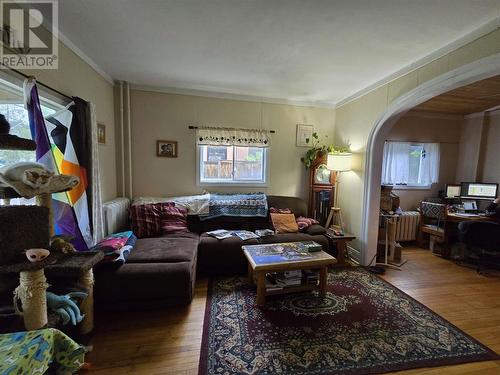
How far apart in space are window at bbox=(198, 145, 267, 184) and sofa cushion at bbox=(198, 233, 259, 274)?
121 cm

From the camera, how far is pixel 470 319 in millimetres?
2051

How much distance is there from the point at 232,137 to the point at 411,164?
359cm

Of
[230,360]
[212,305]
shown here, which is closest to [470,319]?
[230,360]

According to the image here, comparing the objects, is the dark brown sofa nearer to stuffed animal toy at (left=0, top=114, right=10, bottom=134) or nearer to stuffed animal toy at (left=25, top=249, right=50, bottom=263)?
stuffed animal toy at (left=25, top=249, right=50, bottom=263)

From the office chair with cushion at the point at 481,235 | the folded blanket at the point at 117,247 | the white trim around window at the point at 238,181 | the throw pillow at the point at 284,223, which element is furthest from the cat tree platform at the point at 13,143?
the office chair with cushion at the point at 481,235

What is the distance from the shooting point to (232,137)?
3.58m

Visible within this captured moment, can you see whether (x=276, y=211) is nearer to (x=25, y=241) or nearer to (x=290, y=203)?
(x=290, y=203)

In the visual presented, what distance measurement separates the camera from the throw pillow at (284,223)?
3.17 meters

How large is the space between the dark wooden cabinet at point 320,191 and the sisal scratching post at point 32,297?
3.39m

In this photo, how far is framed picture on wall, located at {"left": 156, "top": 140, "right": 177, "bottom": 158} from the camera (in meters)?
3.41

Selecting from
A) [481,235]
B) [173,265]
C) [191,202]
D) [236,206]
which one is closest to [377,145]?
[481,235]

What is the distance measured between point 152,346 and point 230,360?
60cm

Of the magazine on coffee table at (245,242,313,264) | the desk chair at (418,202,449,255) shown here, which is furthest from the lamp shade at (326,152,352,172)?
the desk chair at (418,202,449,255)

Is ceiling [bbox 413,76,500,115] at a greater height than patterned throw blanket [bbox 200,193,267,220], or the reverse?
ceiling [bbox 413,76,500,115]
